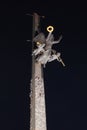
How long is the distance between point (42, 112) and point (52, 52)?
0.65 meters

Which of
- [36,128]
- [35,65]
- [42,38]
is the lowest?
[36,128]

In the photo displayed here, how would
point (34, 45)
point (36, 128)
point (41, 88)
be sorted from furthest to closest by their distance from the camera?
point (34, 45) → point (41, 88) → point (36, 128)

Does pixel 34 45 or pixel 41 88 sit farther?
pixel 34 45

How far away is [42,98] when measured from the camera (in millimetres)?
3383

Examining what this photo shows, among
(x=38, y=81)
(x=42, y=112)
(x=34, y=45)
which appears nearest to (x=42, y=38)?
(x=34, y=45)

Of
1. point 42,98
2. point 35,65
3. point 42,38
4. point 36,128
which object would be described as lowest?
point 36,128

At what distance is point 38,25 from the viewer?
384 centimetres

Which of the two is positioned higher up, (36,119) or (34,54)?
(34,54)

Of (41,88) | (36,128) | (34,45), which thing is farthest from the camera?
(34,45)

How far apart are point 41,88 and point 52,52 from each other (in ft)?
1.35

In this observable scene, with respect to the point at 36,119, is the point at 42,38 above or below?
above

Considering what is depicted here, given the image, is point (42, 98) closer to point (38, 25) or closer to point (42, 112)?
point (42, 112)

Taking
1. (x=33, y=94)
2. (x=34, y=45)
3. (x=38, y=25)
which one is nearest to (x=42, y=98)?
(x=33, y=94)

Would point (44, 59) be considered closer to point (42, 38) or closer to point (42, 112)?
point (42, 38)
